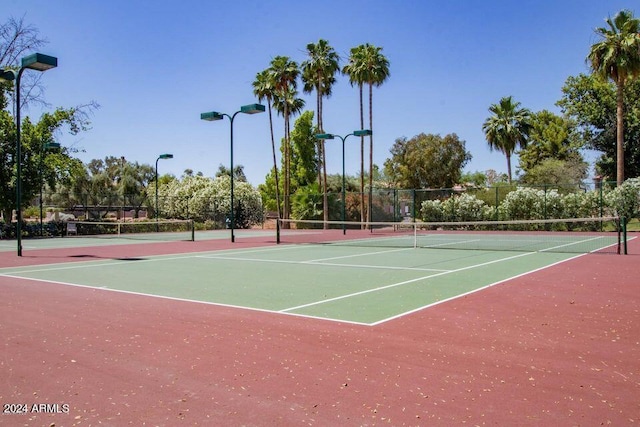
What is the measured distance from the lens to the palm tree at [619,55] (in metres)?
31.5

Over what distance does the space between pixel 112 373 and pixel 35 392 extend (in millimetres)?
630

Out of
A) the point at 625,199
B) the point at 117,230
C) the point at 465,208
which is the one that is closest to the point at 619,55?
the point at 625,199

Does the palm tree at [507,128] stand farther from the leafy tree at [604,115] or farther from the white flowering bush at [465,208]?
the white flowering bush at [465,208]

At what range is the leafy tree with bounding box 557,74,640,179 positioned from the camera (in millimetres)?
41969

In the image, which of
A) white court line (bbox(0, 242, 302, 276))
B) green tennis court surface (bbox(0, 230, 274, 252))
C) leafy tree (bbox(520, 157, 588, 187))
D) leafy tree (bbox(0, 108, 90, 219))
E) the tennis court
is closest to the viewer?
the tennis court

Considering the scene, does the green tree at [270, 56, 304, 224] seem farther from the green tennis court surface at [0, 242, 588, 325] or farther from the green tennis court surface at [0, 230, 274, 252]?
the green tennis court surface at [0, 242, 588, 325]

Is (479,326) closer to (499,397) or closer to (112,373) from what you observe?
(499,397)

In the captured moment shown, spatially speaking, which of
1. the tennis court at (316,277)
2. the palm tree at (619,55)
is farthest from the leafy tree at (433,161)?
the tennis court at (316,277)

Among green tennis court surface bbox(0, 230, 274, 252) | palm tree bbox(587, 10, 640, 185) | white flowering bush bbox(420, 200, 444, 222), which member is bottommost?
green tennis court surface bbox(0, 230, 274, 252)

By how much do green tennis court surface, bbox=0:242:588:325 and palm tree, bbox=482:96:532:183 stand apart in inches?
A: 1296

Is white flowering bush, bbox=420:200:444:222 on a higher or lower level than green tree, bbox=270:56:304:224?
lower

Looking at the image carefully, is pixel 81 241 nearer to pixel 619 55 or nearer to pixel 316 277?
pixel 316 277

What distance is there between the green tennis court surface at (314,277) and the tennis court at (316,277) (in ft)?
0.05

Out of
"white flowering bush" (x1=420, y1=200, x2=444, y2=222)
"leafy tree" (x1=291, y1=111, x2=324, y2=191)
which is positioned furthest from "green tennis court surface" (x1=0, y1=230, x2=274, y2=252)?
"leafy tree" (x1=291, y1=111, x2=324, y2=191)
